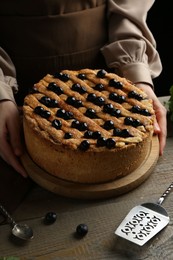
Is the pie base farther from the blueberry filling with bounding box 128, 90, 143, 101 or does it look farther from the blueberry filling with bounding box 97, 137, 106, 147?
the blueberry filling with bounding box 128, 90, 143, 101

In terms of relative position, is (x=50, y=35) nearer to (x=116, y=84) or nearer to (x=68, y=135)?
(x=116, y=84)

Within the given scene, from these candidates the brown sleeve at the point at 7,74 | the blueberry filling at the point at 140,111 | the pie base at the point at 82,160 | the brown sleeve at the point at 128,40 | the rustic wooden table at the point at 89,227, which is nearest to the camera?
the rustic wooden table at the point at 89,227

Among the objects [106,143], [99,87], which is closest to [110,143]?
[106,143]

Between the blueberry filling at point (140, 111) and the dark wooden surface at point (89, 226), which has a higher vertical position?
the blueberry filling at point (140, 111)

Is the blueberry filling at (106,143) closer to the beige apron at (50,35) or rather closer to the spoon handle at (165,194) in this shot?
the spoon handle at (165,194)

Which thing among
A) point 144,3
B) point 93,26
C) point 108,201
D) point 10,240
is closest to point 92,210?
point 108,201

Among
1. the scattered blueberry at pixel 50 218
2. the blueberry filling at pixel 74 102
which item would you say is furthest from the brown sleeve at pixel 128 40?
the scattered blueberry at pixel 50 218

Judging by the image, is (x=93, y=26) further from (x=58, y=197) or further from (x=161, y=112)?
(x=58, y=197)
